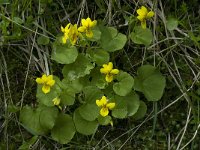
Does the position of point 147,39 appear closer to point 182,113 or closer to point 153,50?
point 153,50

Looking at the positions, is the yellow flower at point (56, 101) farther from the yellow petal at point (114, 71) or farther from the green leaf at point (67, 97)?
the yellow petal at point (114, 71)

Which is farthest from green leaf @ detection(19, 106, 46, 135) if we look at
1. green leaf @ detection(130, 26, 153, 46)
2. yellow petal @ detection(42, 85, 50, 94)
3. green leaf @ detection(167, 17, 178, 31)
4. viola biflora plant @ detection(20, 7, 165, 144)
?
green leaf @ detection(167, 17, 178, 31)

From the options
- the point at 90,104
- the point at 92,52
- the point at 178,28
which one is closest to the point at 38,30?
the point at 92,52

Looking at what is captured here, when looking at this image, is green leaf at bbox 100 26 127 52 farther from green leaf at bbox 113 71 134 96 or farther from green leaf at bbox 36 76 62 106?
green leaf at bbox 36 76 62 106

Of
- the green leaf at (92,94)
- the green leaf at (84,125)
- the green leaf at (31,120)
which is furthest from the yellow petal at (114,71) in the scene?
the green leaf at (31,120)

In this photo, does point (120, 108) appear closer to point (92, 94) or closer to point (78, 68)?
point (92, 94)

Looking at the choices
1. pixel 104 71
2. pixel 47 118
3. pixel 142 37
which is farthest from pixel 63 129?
pixel 142 37
